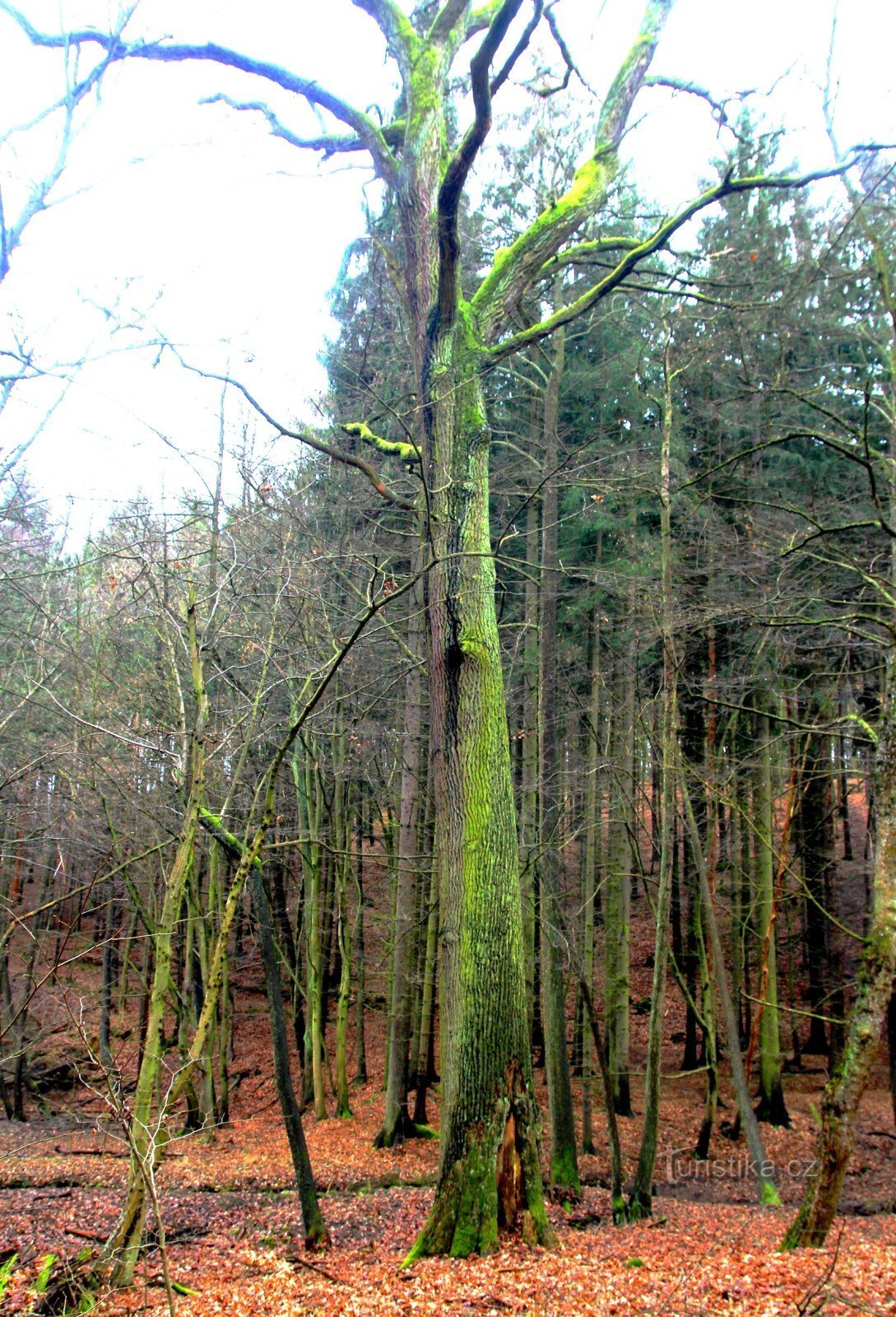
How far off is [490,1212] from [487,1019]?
99 centimetres

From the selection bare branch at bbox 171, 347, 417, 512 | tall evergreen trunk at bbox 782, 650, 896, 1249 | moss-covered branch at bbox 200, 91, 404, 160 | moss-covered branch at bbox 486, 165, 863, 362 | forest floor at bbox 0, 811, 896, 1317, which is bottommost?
forest floor at bbox 0, 811, 896, 1317

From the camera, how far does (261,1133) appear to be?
13055 mm

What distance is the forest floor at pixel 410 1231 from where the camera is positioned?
423cm

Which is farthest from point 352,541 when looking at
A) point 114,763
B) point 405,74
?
point 405,74

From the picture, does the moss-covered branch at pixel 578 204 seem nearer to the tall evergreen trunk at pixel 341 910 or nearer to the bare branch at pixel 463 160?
the bare branch at pixel 463 160

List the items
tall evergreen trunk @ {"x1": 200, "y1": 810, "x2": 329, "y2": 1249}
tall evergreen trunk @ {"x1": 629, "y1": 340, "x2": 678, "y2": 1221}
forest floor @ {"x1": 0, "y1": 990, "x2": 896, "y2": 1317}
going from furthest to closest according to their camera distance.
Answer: tall evergreen trunk @ {"x1": 629, "y1": 340, "x2": 678, "y2": 1221}, tall evergreen trunk @ {"x1": 200, "y1": 810, "x2": 329, "y2": 1249}, forest floor @ {"x1": 0, "y1": 990, "x2": 896, "y2": 1317}

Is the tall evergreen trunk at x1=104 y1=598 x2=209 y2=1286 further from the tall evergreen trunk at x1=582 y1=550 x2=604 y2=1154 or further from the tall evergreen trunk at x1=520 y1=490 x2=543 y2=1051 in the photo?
the tall evergreen trunk at x1=582 y1=550 x2=604 y2=1154

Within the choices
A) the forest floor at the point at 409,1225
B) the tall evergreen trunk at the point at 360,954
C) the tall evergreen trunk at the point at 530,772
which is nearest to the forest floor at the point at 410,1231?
the forest floor at the point at 409,1225

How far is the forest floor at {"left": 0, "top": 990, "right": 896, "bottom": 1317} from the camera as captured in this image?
13.9ft

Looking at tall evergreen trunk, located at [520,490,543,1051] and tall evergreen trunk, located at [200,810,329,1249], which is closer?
tall evergreen trunk, located at [200,810,329,1249]

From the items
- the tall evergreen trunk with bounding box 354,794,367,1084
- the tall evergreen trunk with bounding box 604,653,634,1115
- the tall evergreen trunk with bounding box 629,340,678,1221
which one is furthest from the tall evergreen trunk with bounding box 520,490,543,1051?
the tall evergreen trunk with bounding box 354,794,367,1084

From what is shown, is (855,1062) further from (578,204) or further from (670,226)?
(578,204)

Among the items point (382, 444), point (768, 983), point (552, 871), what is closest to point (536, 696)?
point (552, 871)

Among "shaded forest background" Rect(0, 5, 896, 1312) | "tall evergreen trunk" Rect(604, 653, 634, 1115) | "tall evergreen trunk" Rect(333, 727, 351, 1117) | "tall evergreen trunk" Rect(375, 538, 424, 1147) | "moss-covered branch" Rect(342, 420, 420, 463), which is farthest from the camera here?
Result: "tall evergreen trunk" Rect(604, 653, 634, 1115)
